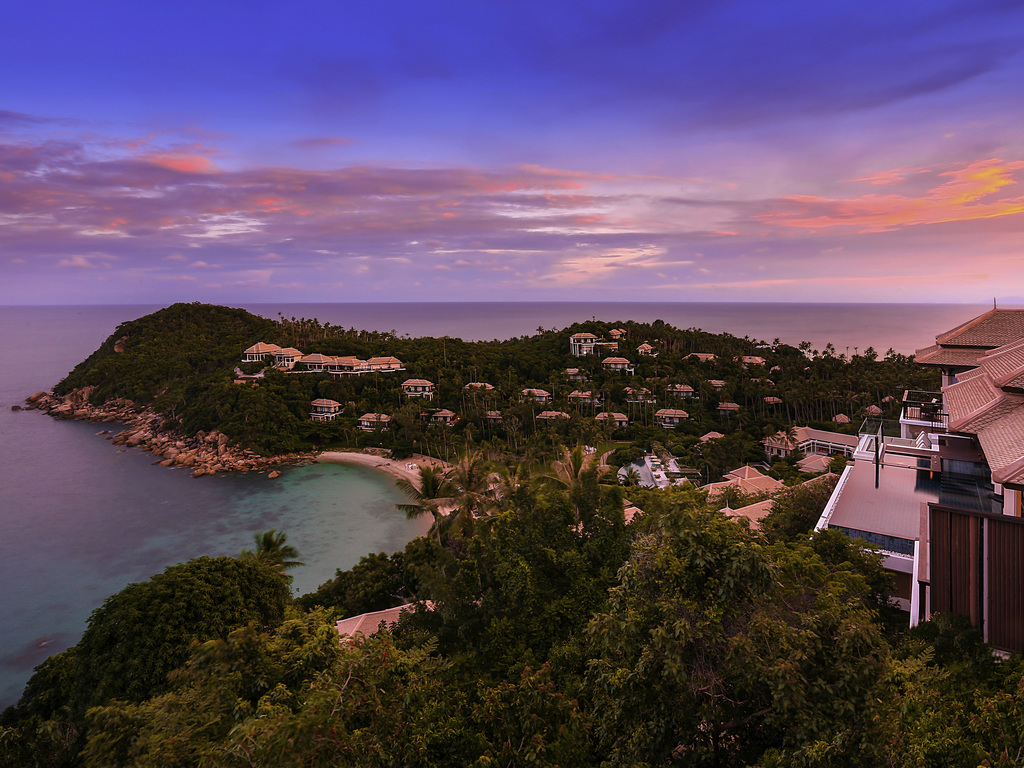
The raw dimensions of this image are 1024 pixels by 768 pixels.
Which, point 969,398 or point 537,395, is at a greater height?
point 969,398

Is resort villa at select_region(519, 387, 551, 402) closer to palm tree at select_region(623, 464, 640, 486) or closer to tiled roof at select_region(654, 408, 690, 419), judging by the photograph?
tiled roof at select_region(654, 408, 690, 419)

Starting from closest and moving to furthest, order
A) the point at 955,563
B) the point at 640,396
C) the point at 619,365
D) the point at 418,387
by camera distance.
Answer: the point at 955,563 → the point at 640,396 → the point at 418,387 → the point at 619,365

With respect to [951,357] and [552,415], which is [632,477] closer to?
[552,415]

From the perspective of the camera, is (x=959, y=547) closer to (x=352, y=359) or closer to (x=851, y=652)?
(x=851, y=652)

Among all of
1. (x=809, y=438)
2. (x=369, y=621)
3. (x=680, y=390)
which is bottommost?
(x=369, y=621)

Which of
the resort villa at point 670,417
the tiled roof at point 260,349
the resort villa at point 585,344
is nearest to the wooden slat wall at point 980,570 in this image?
the resort villa at point 670,417

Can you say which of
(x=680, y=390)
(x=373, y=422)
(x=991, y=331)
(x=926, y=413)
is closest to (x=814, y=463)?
(x=926, y=413)

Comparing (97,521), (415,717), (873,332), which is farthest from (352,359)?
(873,332)
